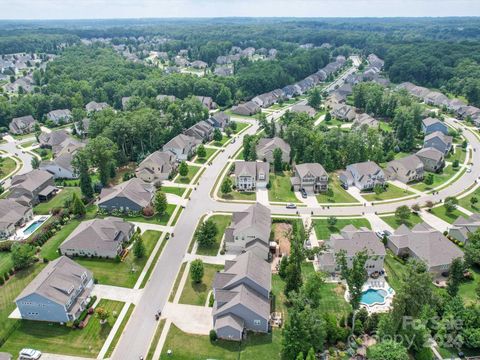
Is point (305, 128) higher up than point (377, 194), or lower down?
higher up

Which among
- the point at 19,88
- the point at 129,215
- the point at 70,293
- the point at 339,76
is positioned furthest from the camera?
the point at 339,76

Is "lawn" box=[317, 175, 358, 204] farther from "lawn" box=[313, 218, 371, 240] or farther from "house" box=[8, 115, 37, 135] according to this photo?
"house" box=[8, 115, 37, 135]

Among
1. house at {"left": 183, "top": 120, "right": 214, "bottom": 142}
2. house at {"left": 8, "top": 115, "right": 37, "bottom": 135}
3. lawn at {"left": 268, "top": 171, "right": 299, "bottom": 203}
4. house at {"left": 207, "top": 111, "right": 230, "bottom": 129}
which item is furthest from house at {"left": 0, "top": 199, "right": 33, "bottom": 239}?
house at {"left": 207, "top": 111, "right": 230, "bottom": 129}

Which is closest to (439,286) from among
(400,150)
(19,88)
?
(400,150)

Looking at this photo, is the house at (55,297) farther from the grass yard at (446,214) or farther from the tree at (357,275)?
the grass yard at (446,214)

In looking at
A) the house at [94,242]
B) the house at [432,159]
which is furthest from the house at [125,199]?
the house at [432,159]

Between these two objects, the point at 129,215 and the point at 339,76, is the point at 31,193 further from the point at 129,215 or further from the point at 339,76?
the point at 339,76
